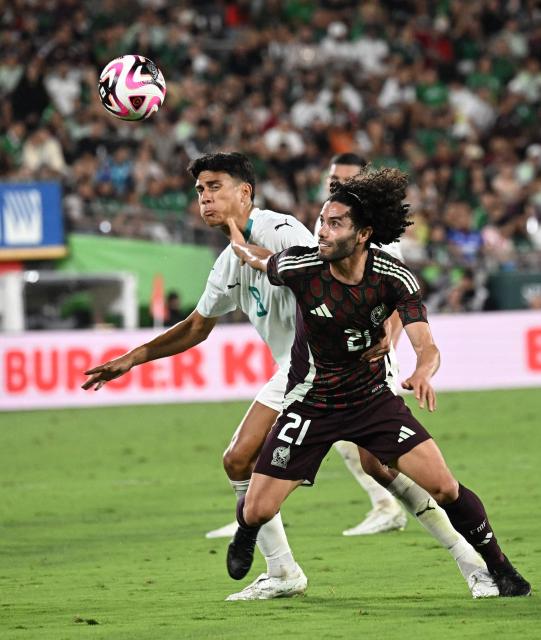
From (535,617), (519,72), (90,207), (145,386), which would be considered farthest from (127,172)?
(535,617)

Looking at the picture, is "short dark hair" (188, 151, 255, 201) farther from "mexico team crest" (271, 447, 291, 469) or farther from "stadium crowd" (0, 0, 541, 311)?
"stadium crowd" (0, 0, 541, 311)

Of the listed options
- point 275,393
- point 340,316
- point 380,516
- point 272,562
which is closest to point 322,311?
point 340,316

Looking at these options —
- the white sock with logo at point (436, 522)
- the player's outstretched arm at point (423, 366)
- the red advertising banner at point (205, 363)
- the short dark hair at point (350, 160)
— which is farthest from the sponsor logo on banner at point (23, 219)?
the player's outstretched arm at point (423, 366)

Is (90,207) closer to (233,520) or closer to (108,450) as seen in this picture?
(108,450)

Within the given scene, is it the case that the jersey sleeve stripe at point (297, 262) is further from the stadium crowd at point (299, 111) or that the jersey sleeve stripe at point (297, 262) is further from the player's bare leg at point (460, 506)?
the stadium crowd at point (299, 111)

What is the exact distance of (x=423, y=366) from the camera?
5.91 metres

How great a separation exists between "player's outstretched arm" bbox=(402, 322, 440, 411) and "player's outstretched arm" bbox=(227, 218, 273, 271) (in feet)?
2.73

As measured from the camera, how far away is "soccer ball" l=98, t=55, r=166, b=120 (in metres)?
8.34

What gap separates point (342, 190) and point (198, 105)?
1785 cm

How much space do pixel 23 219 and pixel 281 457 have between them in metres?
14.1

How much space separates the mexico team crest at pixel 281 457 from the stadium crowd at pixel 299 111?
1404 centimetres

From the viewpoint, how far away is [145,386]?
18.2 metres

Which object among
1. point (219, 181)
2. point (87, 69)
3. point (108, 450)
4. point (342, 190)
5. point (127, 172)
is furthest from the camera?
point (87, 69)

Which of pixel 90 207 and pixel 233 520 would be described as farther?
pixel 90 207
